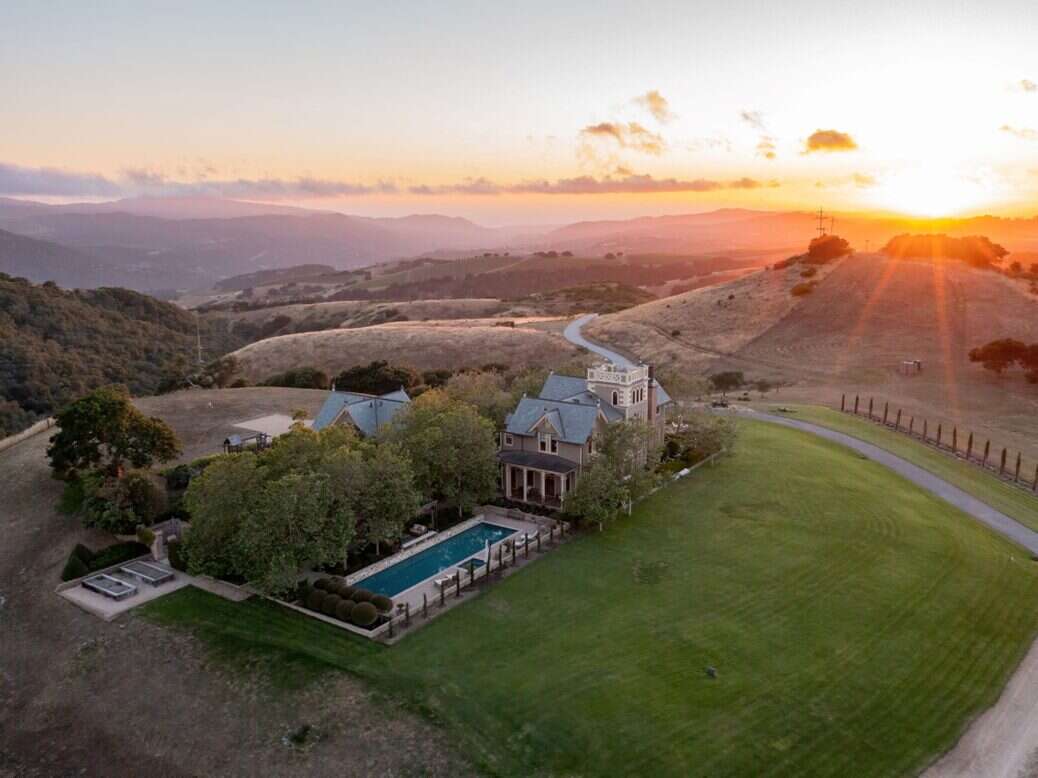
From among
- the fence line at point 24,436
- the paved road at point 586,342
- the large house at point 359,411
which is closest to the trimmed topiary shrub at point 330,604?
the large house at point 359,411

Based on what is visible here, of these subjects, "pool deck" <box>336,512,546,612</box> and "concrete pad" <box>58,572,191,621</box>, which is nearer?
"concrete pad" <box>58,572,191,621</box>

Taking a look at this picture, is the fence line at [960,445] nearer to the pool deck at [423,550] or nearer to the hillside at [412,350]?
the pool deck at [423,550]

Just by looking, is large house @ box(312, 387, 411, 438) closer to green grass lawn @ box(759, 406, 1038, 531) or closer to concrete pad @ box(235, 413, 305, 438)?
concrete pad @ box(235, 413, 305, 438)

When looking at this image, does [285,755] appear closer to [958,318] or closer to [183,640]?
[183,640]

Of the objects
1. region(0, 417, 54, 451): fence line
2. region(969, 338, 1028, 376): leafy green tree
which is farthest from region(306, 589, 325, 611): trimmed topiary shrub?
region(969, 338, 1028, 376): leafy green tree

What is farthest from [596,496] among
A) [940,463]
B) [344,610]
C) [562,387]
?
[940,463]

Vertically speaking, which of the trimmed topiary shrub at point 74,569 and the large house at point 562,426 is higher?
the large house at point 562,426
